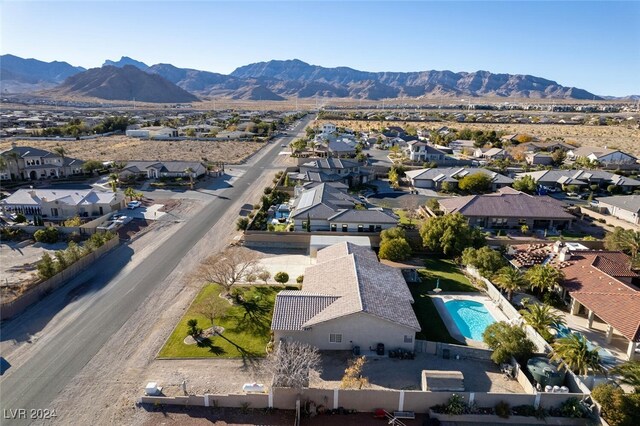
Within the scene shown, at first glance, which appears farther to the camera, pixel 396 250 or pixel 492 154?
pixel 492 154

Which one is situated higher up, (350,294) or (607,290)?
(607,290)

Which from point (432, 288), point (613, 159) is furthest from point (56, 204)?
point (613, 159)

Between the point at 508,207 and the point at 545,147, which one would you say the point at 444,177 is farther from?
the point at 545,147

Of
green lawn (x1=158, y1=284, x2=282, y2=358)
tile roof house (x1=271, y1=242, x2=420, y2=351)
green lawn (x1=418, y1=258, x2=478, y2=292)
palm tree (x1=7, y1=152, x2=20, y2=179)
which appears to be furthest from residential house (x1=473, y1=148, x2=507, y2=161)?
palm tree (x1=7, y1=152, x2=20, y2=179)

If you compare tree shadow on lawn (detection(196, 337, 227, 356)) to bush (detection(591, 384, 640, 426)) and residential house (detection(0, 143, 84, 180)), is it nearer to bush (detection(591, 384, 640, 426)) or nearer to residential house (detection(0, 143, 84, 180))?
bush (detection(591, 384, 640, 426))

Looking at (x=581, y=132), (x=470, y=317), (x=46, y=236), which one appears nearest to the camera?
(x=470, y=317)

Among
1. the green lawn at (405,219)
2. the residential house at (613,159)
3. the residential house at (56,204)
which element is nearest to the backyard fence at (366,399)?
the green lawn at (405,219)

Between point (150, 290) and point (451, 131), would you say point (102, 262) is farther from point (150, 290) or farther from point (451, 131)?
point (451, 131)

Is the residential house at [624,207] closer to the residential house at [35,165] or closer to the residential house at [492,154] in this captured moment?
the residential house at [492,154]
